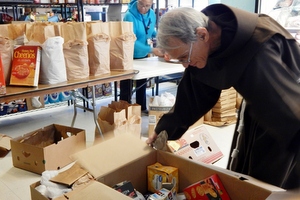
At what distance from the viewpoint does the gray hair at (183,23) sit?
121 centimetres

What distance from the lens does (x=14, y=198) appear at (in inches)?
91.7

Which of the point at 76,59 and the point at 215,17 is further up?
the point at 215,17

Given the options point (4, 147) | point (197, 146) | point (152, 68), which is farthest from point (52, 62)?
point (197, 146)

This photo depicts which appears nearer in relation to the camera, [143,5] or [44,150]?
[44,150]

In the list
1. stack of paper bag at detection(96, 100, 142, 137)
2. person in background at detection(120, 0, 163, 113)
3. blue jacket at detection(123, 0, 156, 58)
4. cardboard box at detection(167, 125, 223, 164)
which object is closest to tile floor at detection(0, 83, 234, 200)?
stack of paper bag at detection(96, 100, 142, 137)

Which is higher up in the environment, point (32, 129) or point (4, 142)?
point (4, 142)

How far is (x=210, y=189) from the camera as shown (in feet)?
3.77

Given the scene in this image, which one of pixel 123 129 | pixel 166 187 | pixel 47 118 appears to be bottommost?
pixel 47 118

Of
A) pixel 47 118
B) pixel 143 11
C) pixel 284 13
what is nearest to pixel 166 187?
pixel 143 11

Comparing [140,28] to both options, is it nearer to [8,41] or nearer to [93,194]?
[8,41]

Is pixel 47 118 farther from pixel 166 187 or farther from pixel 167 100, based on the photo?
pixel 166 187

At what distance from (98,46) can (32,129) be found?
1478 mm

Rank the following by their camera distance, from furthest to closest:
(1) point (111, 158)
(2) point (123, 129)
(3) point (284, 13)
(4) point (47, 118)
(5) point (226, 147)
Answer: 1. (3) point (284, 13)
2. (4) point (47, 118)
3. (5) point (226, 147)
4. (2) point (123, 129)
5. (1) point (111, 158)

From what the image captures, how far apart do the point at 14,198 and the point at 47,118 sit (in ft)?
6.39
